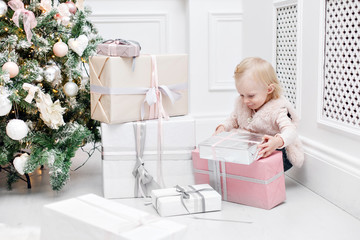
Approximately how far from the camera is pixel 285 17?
218 centimetres

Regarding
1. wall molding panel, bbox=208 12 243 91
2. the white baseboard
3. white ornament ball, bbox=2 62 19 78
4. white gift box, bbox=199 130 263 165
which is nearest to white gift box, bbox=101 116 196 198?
white gift box, bbox=199 130 263 165

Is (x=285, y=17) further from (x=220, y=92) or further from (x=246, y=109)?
(x=220, y=92)

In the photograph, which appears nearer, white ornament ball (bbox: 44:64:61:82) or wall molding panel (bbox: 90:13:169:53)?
white ornament ball (bbox: 44:64:61:82)

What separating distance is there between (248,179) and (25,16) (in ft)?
3.27

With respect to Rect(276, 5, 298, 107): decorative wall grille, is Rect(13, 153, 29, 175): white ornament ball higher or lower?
lower

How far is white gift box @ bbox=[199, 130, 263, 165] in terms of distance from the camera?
5.32 feet

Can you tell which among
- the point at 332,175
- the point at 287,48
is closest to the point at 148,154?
the point at 332,175

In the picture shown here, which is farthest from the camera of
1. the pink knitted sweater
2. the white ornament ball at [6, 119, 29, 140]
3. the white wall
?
the white wall

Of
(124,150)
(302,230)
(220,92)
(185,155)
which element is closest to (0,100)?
(124,150)

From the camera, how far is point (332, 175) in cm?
178

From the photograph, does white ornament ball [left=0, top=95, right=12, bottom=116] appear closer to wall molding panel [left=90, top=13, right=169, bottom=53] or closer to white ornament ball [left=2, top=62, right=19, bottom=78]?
white ornament ball [left=2, top=62, right=19, bottom=78]

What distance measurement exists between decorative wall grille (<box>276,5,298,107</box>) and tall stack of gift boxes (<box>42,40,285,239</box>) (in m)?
0.48

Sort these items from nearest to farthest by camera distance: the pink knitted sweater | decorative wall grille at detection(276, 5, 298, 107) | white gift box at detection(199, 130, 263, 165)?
white gift box at detection(199, 130, 263, 165)
the pink knitted sweater
decorative wall grille at detection(276, 5, 298, 107)

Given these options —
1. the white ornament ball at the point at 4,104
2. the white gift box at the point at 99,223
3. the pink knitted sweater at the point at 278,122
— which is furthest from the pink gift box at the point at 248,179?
the white ornament ball at the point at 4,104
